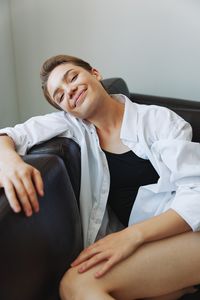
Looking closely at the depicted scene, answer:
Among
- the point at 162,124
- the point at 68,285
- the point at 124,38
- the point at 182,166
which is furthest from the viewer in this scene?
the point at 124,38

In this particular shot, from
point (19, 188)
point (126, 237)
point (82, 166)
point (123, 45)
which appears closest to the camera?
point (19, 188)

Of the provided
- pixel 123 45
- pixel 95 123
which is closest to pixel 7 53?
pixel 123 45

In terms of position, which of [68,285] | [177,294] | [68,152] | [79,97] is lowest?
[177,294]

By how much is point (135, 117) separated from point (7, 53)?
99cm

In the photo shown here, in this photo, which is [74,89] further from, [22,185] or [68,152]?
[22,185]

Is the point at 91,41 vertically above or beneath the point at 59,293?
above

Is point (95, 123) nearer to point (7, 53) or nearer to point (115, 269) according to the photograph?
point (115, 269)

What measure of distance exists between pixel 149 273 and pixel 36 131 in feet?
1.71

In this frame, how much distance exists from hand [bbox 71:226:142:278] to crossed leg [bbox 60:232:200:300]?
2 cm

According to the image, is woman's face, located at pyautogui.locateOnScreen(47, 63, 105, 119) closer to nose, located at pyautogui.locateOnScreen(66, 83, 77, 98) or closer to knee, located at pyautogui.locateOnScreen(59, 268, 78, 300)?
nose, located at pyautogui.locateOnScreen(66, 83, 77, 98)

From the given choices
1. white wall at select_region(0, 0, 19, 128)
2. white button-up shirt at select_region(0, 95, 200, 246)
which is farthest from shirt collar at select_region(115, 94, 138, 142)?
white wall at select_region(0, 0, 19, 128)

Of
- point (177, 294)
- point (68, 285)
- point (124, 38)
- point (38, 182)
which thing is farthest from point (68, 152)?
point (124, 38)

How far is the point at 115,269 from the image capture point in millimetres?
886

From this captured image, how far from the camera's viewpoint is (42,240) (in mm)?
834
